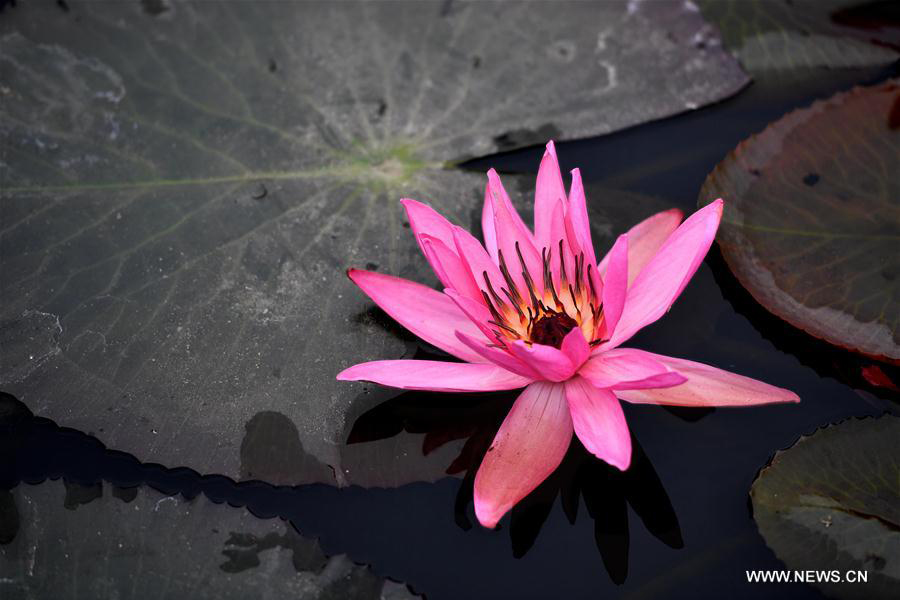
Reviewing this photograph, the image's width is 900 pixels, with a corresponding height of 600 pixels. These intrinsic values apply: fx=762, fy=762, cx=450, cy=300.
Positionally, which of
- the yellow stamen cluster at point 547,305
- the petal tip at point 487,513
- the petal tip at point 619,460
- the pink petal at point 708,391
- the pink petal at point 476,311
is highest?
the pink petal at point 476,311

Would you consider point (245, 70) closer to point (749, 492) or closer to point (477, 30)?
point (477, 30)

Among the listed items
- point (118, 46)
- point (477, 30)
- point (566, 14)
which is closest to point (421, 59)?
point (477, 30)

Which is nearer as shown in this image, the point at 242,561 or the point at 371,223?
the point at 242,561

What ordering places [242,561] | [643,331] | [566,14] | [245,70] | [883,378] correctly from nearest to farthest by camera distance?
[242,561] < [883,378] < [643,331] < [245,70] < [566,14]

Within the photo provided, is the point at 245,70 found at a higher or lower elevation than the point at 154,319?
higher

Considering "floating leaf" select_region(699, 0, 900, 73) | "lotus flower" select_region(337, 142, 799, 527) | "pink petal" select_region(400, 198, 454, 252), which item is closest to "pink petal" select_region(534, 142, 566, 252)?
"lotus flower" select_region(337, 142, 799, 527)

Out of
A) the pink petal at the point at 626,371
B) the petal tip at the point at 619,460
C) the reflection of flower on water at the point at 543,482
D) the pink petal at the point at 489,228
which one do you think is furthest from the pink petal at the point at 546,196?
the petal tip at the point at 619,460

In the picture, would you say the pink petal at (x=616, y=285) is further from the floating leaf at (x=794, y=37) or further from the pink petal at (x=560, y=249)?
the floating leaf at (x=794, y=37)

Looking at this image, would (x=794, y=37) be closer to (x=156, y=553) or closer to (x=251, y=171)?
(x=251, y=171)
